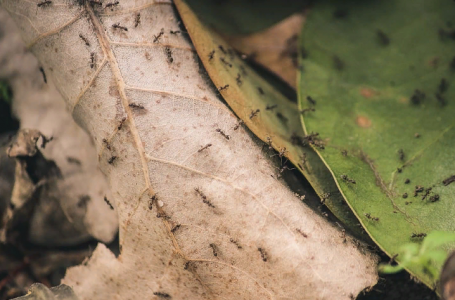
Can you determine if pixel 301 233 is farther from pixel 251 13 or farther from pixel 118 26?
pixel 251 13

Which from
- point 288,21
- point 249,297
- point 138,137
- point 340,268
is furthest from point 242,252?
point 288,21

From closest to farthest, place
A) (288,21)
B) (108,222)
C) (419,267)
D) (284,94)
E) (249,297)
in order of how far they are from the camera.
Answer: (419,267)
(249,297)
(108,222)
(284,94)
(288,21)

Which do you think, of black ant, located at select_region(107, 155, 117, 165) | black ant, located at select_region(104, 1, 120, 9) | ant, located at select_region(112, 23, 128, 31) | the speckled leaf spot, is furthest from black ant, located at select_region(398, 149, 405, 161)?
black ant, located at select_region(104, 1, 120, 9)

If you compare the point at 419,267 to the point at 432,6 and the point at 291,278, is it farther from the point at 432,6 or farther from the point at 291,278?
the point at 432,6

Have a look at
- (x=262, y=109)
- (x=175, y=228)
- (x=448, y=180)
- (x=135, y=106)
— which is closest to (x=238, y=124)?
(x=262, y=109)

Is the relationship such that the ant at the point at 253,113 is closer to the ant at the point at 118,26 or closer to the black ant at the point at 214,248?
the black ant at the point at 214,248

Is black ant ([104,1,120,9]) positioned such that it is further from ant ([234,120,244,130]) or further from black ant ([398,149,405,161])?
black ant ([398,149,405,161])
